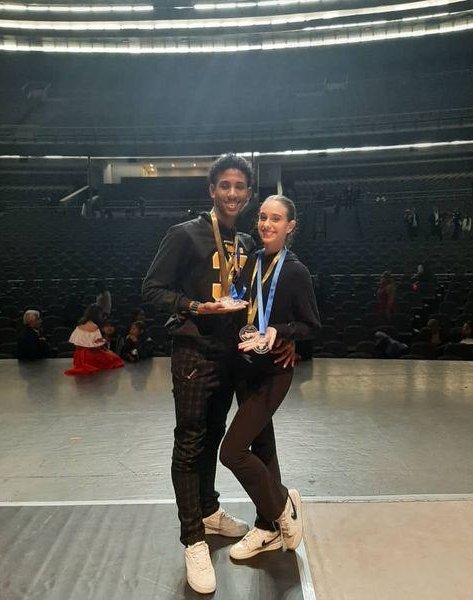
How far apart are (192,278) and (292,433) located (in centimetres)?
206

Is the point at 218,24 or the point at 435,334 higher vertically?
the point at 218,24

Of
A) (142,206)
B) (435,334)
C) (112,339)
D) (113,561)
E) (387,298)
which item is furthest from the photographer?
(142,206)

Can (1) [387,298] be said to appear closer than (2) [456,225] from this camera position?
Yes

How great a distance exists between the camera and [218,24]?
18.0m

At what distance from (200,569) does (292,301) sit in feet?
3.53

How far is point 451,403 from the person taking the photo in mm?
4117

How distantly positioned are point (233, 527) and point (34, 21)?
1999 centimetres

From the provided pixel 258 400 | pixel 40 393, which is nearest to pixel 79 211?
pixel 40 393

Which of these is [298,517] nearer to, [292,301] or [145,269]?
[292,301]

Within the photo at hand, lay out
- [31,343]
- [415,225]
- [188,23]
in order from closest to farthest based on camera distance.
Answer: [31,343] → [415,225] → [188,23]

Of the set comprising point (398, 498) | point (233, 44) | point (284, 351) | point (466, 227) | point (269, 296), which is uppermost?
point (233, 44)

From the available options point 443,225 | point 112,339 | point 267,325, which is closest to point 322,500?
point 267,325

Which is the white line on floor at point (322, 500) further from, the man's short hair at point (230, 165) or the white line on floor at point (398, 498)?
the man's short hair at point (230, 165)

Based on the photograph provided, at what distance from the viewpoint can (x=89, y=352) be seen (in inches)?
212
